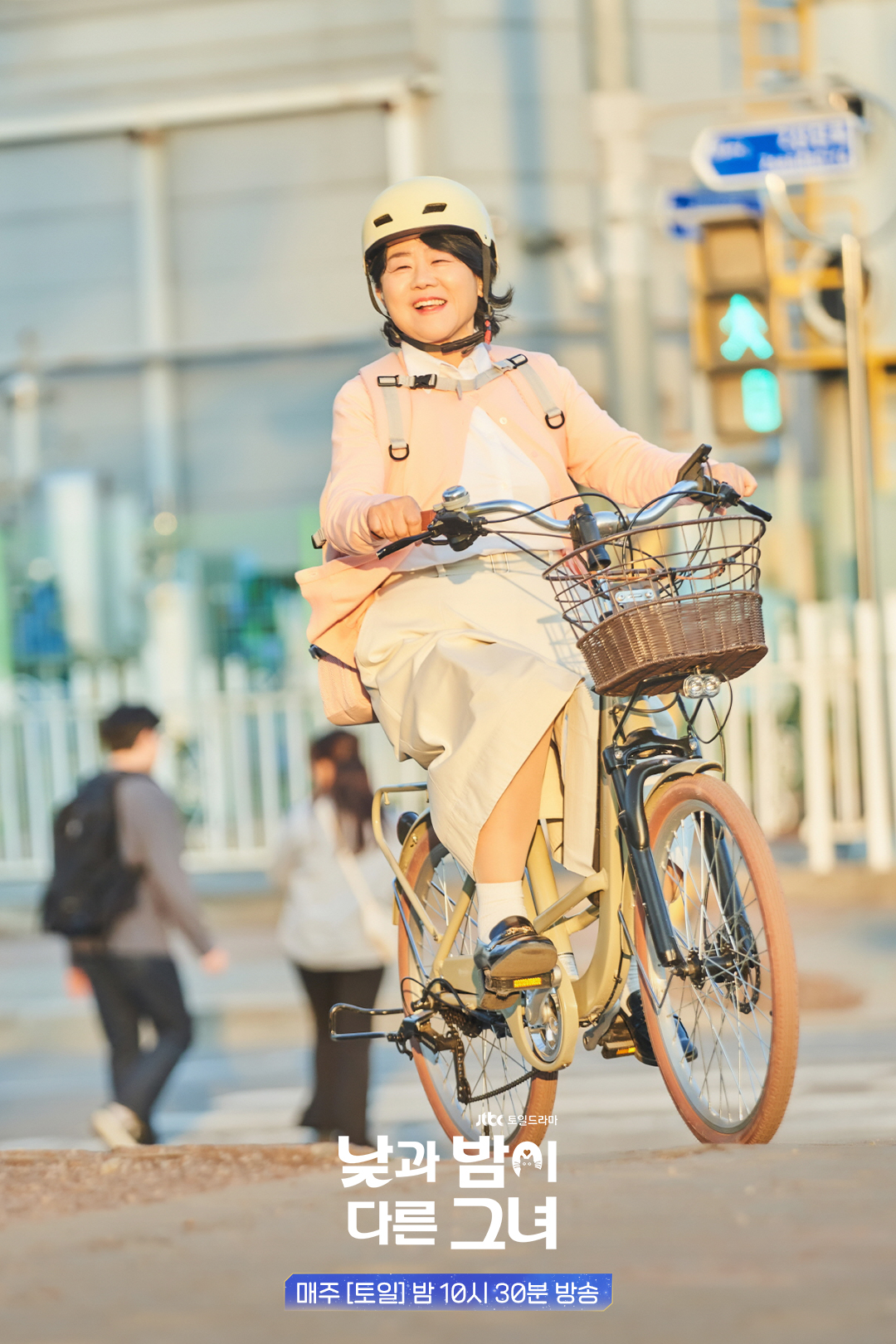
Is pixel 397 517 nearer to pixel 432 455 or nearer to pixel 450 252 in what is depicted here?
pixel 432 455

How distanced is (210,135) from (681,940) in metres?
12.8

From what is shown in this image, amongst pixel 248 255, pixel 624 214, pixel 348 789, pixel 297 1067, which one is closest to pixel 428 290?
pixel 348 789

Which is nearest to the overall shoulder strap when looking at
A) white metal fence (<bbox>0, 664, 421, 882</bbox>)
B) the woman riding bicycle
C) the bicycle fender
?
the woman riding bicycle

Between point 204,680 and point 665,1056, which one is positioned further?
point 204,680

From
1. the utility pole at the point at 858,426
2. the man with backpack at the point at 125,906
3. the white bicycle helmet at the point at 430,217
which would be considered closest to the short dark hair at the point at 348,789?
the man with backpack at the point at 125,906

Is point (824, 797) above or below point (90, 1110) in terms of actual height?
above

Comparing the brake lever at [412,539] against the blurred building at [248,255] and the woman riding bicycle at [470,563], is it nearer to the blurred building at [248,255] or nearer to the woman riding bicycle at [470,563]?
the woman riding bicycle at [470,563]

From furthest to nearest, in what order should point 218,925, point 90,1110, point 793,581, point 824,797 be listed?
point 793,581
point 218,925
point 824,797
point 90,1110

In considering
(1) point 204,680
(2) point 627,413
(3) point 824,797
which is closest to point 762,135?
(2) point 627,413

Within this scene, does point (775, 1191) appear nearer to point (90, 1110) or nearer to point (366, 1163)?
point (366, 1163)

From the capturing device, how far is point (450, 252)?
3705 millimetres

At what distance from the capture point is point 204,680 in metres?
12.5

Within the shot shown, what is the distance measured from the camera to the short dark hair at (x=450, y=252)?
3693 mm

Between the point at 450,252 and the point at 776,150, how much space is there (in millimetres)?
6206
